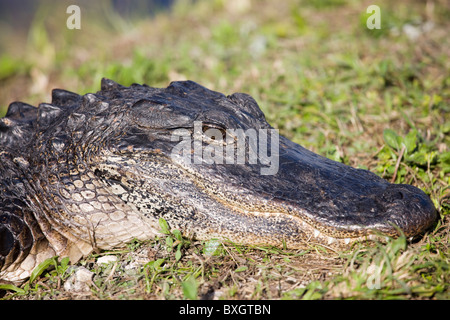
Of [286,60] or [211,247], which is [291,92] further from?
[211,247]

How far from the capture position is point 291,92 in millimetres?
4594

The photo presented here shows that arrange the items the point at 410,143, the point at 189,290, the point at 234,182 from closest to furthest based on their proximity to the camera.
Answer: the point at 189,290
the point at 234,182
the point at 410,143

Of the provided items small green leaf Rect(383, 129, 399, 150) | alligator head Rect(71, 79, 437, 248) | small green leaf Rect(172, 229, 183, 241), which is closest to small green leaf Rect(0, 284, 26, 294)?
alligator head Rect(71, 79, 437, 248)

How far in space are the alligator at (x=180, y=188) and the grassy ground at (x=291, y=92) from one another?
0.13 meters

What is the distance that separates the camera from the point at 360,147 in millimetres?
3617

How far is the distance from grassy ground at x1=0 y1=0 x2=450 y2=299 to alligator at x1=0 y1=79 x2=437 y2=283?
0.13 m

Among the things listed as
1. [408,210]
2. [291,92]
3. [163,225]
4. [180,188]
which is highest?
[291,92]

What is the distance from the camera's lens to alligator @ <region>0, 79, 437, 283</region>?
7.40ft

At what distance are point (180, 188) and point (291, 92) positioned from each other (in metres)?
2.56

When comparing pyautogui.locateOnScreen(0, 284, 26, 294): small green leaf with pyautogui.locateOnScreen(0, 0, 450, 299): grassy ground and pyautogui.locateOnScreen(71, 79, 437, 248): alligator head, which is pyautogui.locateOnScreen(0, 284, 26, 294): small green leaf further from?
pyautogui.locateOnScreen(71, 79, 437, 248): alligator head

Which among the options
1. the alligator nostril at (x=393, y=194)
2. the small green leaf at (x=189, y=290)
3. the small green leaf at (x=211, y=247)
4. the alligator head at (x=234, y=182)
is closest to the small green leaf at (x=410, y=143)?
the alligator head at (x=234, y=182)

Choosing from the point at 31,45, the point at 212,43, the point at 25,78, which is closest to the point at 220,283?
the point at 212,43

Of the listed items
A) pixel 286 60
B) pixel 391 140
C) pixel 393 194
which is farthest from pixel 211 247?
pixel 286 60

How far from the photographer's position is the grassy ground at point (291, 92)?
7.11 ft
